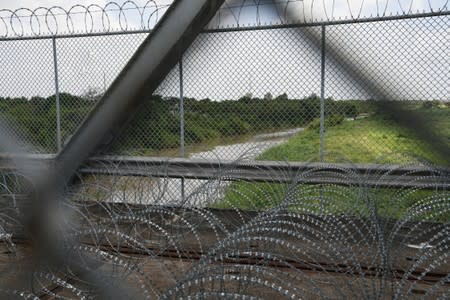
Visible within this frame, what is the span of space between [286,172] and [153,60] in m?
4.50

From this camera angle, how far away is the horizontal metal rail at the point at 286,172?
4.35 meters

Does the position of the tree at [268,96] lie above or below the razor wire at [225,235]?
above

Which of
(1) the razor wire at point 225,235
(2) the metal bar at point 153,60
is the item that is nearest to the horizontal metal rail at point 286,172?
(1) the razor wire at point 225,235

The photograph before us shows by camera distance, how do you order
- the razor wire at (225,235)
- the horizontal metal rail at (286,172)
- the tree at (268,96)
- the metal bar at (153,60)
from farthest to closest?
the tree at (268,96)
the horizontal metal rail at (286,172)
the razor wire at (225,235)
the metal bar at (153,60)

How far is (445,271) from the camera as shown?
3.87 m

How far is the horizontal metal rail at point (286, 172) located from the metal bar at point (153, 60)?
3283 millimetres

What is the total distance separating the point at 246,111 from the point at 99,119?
14.6 feet

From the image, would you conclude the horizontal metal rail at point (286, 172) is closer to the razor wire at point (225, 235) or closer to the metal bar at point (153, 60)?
the razor wire at point (225, 235)

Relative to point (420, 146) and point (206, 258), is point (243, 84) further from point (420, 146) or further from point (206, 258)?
point (420, 146)

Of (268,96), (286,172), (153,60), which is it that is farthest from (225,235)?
(153,60)

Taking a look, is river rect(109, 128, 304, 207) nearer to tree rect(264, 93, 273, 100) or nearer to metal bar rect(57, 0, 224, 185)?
tree rect(264, 93, 273, 100)

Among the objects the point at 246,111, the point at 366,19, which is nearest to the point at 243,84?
the point at 246,111

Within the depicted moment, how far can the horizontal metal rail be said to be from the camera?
4.35m

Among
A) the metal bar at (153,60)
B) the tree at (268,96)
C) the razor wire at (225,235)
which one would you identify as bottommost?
the razor wire at (225,235)
